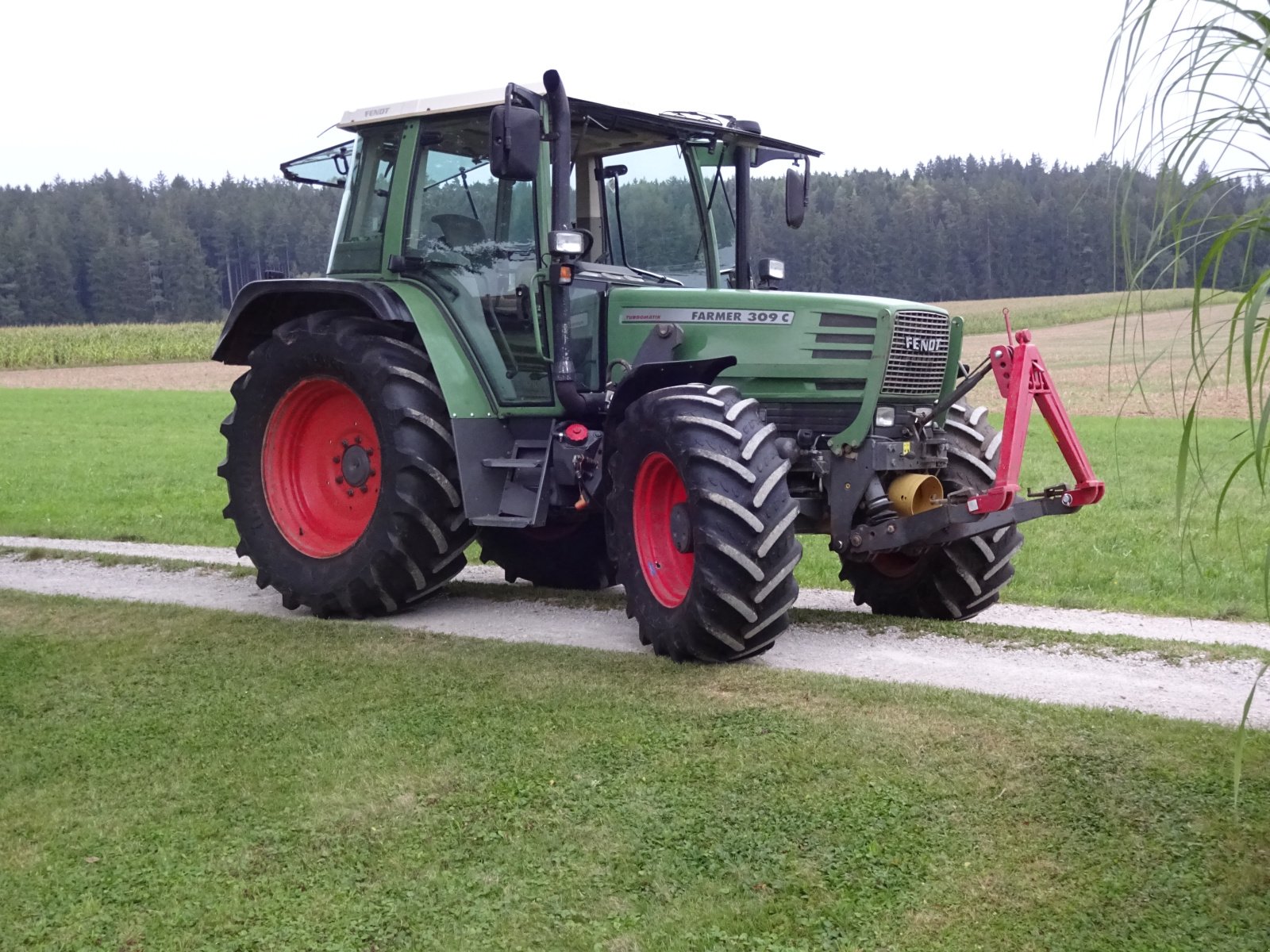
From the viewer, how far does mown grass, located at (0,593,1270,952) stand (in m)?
3.39

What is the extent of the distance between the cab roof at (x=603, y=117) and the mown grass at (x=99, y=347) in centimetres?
4351

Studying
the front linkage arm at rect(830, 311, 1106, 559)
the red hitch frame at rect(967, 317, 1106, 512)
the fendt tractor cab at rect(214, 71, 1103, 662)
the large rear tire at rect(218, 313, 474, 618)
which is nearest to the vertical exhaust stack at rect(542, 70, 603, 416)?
the fendt tractor cab at rect(214, 71, 1103, 662)

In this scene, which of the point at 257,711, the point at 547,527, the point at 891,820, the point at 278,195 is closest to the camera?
the point at 891,820

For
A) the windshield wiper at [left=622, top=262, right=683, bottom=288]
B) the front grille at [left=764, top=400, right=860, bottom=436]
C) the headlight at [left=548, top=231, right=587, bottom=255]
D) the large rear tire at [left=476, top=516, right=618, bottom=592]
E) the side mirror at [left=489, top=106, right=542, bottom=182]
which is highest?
the side mirror at [left=489, top=106, right=542, bottom=182]

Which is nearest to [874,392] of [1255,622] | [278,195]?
[1255,622]

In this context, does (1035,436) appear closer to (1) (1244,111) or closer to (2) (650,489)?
(2) (650,489)

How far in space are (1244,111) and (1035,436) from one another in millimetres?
18423

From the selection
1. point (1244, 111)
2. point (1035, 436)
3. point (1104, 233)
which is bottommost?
point (1035, 436)

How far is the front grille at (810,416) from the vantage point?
250 inches

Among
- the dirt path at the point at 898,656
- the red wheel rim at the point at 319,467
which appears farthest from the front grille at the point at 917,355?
the red wheel rim at the point at 319,467

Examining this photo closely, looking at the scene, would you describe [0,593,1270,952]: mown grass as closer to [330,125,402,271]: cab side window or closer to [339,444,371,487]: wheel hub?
[339,444,371,487]: wheel hub

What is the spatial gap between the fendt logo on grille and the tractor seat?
98.7 inches

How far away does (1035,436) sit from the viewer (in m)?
20.0

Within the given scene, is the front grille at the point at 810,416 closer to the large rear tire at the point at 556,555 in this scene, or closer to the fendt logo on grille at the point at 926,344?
the fendt logo on grille at the point at 926,344
